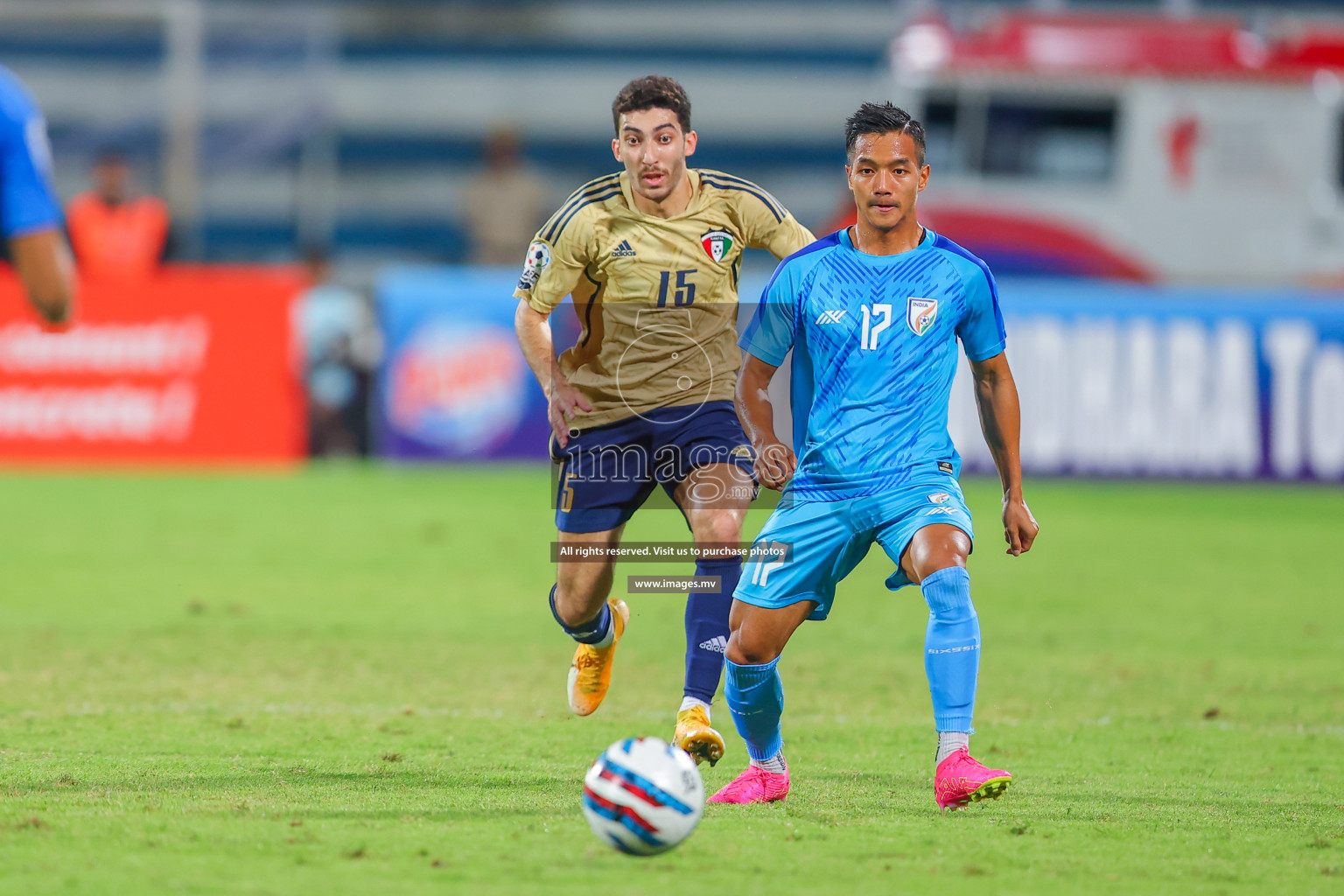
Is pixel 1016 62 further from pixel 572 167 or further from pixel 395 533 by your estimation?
pixel 395 533

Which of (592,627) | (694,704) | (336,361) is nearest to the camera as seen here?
(694,704)

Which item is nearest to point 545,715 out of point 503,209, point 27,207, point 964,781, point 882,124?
point 964,781

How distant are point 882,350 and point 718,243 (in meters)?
1.18

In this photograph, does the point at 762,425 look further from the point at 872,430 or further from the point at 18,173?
the point at 18,173

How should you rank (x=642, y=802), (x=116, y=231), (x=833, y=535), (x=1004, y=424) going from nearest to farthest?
1. (x=642, y=802)
2. (x=833, y=535)
3. (x=1004, y=424)
4. (x=116, y=231)

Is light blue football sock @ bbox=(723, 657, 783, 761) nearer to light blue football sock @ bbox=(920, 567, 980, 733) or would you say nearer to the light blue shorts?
the light blue shorts

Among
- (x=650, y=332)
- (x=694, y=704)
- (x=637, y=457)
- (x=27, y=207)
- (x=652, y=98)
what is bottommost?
(x=694, y=704)

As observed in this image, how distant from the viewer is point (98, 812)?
500 centimetres

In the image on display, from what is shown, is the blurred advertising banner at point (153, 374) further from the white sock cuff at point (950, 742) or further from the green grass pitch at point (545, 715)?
→ the white sock cuff at point (950, 742)

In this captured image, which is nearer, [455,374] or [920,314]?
[920,314]

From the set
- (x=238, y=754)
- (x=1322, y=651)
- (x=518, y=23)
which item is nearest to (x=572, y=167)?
(x=518, y=23)

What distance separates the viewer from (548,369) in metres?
6.35

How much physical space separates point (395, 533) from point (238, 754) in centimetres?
645

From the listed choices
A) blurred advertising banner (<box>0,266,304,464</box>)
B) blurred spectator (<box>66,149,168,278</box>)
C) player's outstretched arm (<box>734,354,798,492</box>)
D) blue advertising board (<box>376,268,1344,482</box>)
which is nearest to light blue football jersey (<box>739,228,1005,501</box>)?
player's outstretched arm (<box>734,354,798,492</box>)
